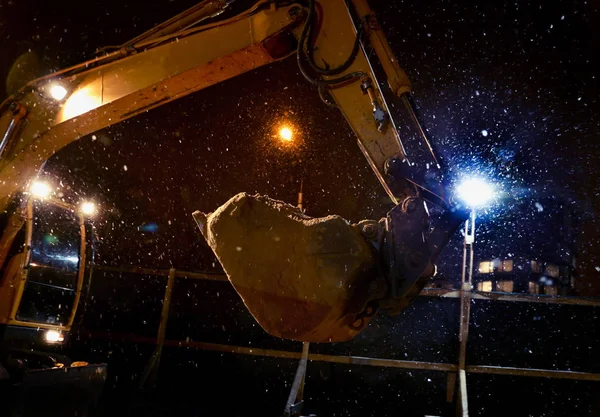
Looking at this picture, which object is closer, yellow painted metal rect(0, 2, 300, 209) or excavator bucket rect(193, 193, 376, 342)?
excavator bucket rect(193, 193, 376, 342)

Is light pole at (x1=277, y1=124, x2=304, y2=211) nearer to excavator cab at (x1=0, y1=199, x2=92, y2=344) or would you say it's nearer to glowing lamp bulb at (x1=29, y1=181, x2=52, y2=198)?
excavator cab at (x1=0, y1=199, x2=92, y2=344)

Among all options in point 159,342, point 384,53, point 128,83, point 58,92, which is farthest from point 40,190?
point 384,53

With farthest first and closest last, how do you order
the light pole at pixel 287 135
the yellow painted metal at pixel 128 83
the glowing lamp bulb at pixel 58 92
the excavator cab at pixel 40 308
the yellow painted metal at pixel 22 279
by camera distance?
the light pole at pixel 287 135
the yellow painted metal at pixel 22 279
the excavator cab at pixel 40 308
the glowing lamp bulb at pixel 58 92
the yellow painted metal at pixel 128 83

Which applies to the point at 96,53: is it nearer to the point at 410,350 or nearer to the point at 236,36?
the point at 236,36

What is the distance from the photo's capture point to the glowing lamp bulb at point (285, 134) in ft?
35.8

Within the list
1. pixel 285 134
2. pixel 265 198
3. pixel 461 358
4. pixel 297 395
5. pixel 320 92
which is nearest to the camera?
pixel 265 198

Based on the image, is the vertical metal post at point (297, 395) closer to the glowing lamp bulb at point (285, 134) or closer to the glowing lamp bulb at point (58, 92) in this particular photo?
the glowing lamp bulb at point (58, 92)

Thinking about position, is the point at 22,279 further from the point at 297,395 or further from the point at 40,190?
the point at 297,395

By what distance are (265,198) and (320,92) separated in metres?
1.03

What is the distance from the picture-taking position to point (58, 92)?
3.73 metres

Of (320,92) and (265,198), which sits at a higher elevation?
(320,92)

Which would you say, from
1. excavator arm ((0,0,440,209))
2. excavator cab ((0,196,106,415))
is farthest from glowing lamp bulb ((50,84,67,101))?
excavator cab ((0,196,106,415))

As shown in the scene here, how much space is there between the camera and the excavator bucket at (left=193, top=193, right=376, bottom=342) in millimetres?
2104

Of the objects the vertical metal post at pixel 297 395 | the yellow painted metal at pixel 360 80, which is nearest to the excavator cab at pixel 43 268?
the vertical metal post at pixel 297 395
